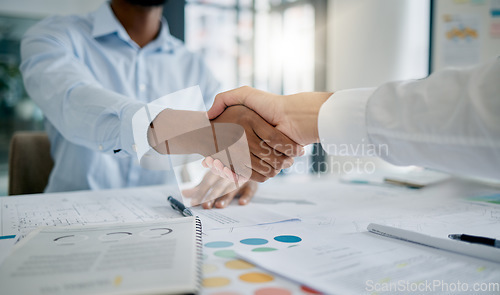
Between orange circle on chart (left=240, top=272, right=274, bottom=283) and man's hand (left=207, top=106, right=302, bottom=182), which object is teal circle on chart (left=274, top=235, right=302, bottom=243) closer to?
orange circle on chart (left=240, top=272, right=274, bottom=283)

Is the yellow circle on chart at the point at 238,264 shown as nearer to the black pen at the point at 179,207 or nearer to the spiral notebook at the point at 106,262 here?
the spiral notebook at the point at 106,262

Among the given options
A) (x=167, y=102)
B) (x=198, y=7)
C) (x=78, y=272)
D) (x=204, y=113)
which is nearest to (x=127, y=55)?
(x=167, y=102)

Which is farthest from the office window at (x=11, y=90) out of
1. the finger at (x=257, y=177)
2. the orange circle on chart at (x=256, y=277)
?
the orange circle on chart at (x=256, y=277)

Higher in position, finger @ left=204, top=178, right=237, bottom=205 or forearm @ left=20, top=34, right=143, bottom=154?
forearm @ left=20, top=34, right=143, bottom=154

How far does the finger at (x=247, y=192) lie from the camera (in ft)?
2.54

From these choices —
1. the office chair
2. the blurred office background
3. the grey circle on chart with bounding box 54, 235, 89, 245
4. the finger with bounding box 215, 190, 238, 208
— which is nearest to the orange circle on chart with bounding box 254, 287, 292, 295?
the grey circle on chart with bounding box 54, 235, 89, 245

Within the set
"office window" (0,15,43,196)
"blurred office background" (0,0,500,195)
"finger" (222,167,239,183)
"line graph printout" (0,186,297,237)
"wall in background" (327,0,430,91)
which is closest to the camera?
"line graph printout" (0,186,297,237)

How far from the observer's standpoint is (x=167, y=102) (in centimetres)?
124

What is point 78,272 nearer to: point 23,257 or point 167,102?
point 23,257

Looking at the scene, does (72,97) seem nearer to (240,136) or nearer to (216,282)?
(240,136)

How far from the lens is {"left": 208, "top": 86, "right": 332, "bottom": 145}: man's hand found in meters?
0.76

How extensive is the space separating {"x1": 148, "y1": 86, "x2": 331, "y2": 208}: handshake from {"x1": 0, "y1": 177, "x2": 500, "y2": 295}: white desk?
0.07 metres

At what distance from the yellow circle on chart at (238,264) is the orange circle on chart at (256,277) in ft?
0.06

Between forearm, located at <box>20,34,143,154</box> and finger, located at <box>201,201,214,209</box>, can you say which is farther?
forearm, located at <box>20,34,143,154</box>
